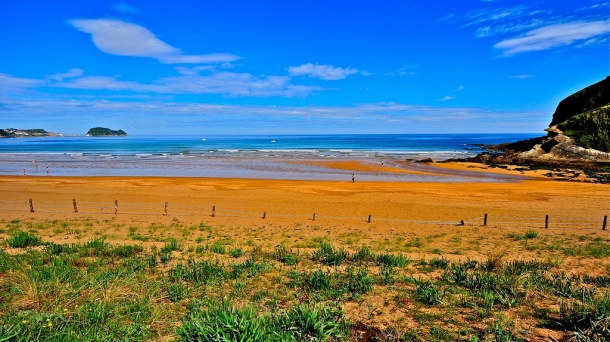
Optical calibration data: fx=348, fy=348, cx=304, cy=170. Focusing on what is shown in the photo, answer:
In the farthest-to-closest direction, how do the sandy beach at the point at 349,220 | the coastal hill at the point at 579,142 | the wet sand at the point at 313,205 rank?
1. the coastal hill at the point at 579,142
2. the wet sand at the point at 313,205
3. the sandy beach at the point at 349,220

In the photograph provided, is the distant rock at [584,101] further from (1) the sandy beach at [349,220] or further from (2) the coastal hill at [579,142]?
(1) the sandy beach at [349,220]

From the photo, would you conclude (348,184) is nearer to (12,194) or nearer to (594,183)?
(594,183)

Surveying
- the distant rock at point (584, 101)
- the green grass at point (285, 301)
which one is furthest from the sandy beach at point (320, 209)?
the distant rock at point (584, 101)

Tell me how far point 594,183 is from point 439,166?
19.2 metres

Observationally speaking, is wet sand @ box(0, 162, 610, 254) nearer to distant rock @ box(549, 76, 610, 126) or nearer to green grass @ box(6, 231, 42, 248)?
green grass @ box(6, 231, 42, 248)

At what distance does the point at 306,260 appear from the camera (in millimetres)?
9391

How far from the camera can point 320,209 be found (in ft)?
75.1

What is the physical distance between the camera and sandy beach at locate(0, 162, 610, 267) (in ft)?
51.8

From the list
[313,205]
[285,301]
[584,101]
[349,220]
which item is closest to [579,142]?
[584,101]

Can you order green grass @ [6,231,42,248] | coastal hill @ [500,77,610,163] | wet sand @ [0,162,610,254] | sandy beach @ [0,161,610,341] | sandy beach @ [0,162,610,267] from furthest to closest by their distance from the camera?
coastal hill @ [500,77,610,163], wet sand @ [0,162,610,254], sandy beach @ [0,162,610,267], green grass @ [6,231,42,248], sandy beach @ [0,161,610,341]

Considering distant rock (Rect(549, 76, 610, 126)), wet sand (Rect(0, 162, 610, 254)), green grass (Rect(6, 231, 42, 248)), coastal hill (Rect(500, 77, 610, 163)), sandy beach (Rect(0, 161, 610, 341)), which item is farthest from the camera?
distant rock (Rect(549, 76, 610, 126))

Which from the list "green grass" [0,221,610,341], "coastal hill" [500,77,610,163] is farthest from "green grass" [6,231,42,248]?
"coastal hill" [500,77,610,163]

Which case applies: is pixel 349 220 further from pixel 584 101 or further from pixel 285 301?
pixel 584 101

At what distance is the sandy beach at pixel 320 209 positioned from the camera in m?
15.8
